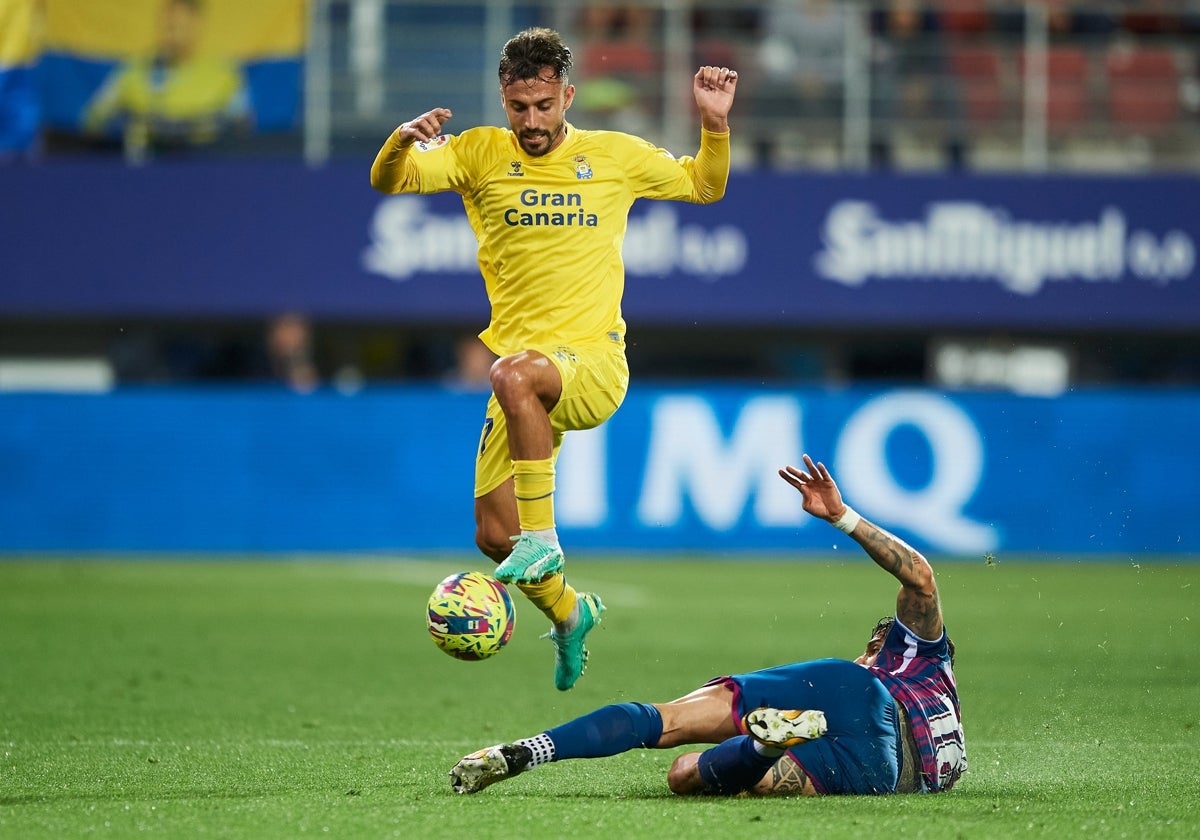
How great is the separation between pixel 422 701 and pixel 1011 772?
3.49 m

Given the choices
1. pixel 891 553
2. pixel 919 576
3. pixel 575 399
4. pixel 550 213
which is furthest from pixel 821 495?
pixel 550 213

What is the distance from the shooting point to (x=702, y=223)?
18.6 metres

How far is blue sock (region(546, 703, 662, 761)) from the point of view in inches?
241

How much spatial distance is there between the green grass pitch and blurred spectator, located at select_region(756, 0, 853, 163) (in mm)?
4621

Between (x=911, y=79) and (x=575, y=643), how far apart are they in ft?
40.5

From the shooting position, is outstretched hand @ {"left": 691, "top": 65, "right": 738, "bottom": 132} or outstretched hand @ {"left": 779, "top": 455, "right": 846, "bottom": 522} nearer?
outstretched hand @ {"left": 779, "top": 455, "right": 846, "bottom": 522}

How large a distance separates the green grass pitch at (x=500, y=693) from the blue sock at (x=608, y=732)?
214 millimetres

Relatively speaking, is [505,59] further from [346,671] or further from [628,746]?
[346,671]

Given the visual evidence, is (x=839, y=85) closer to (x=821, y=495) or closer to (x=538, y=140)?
(x=538, y=140)

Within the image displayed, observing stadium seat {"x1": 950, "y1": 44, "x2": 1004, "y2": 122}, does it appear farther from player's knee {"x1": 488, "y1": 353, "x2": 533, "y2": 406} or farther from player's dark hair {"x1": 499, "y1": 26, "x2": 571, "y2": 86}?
player's knee {"x1": 488, "y1": 353, "x2": 533, "y2": 406}

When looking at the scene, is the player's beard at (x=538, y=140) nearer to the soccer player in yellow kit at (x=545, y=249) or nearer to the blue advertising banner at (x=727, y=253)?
the soccer player in yellow kit at (x=545, y=249)

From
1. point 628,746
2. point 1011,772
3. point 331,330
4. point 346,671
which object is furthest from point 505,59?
point 331,330

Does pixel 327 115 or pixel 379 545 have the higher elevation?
pixel 327 115

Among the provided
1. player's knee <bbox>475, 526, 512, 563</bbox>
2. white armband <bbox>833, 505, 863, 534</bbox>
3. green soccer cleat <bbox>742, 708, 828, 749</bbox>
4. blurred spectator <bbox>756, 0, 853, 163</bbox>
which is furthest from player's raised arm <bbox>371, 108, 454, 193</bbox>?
blurred spectator <bbox>756, 0, 853, 163</bbox>
